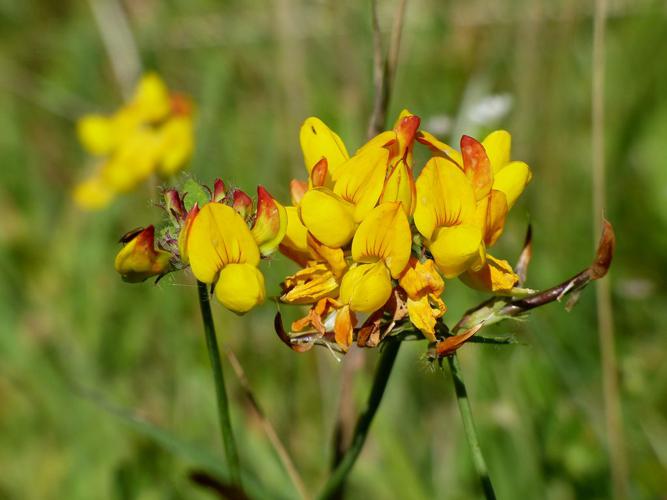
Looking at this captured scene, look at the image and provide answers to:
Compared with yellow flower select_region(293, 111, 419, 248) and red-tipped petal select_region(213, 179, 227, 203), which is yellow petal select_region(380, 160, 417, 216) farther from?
red-tipped petal select_region(213, 179, 227, 203)

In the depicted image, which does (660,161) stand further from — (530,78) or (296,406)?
(296,406)

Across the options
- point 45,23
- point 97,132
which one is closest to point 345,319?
A: point 97,132

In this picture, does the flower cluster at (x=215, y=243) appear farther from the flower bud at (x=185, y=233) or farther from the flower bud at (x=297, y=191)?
the flower bud at (x=297, y=191)

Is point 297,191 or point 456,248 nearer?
point 456,248

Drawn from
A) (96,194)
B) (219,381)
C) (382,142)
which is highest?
(382,142)

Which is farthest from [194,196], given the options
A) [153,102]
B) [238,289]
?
[153,102]

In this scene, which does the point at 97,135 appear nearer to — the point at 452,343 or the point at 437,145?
the point at 437,145

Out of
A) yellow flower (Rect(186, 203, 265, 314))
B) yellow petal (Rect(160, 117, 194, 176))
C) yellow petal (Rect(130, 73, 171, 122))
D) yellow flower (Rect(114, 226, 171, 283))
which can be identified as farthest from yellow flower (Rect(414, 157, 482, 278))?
yellow petal (Rect(130, 73, 171, 122))
